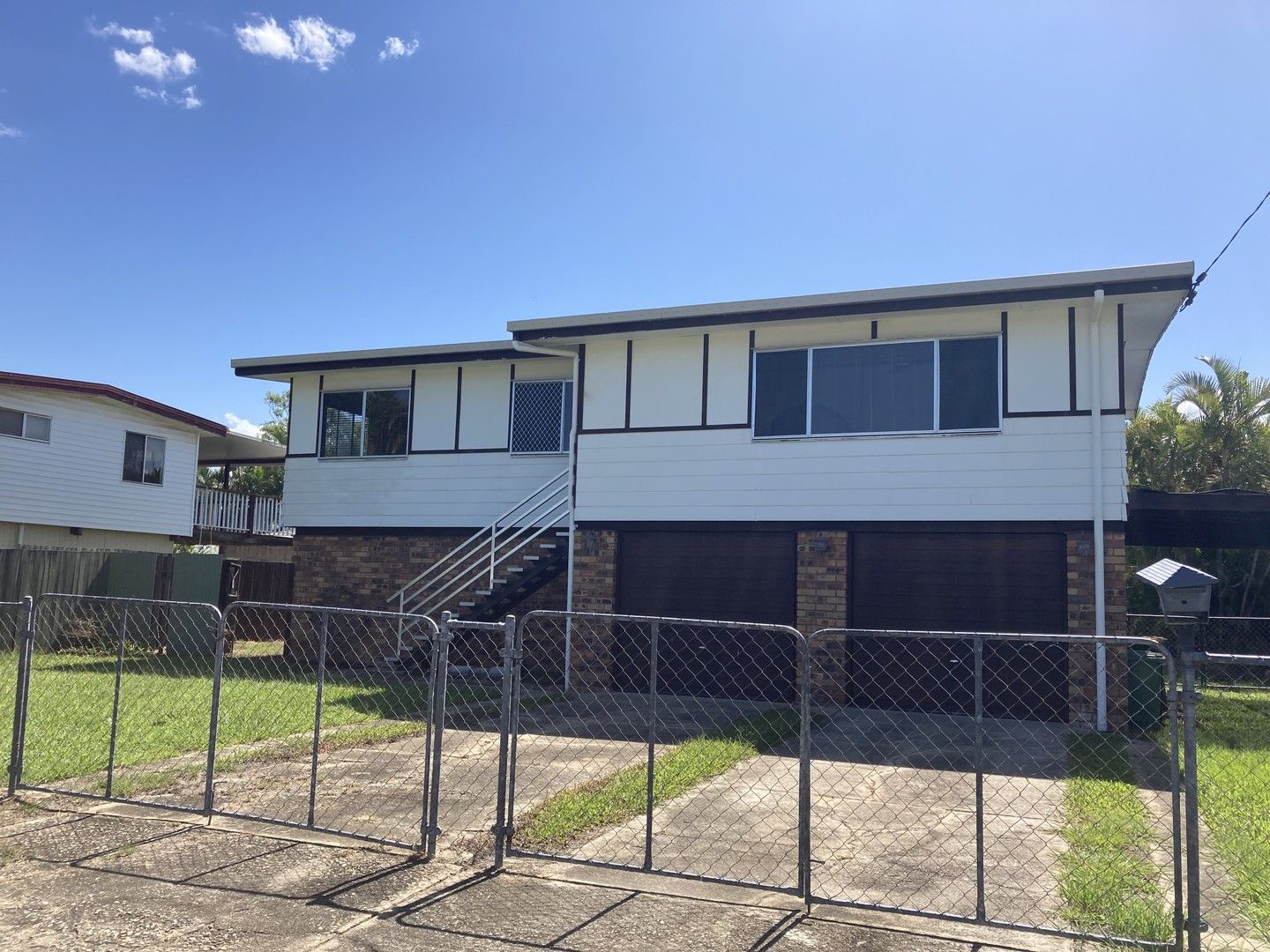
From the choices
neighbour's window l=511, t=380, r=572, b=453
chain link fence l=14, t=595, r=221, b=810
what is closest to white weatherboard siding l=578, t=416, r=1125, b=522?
neighbour's window l=511, t=380, r=572, b=453

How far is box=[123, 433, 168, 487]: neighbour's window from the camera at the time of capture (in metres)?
24.6

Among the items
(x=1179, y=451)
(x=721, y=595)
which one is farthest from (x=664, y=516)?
(x=1179, y=451)

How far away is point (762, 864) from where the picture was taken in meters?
6.11

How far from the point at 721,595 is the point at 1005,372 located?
470 cm

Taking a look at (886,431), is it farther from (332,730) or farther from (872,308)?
(332,730)

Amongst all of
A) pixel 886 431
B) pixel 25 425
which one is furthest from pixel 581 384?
pixel 25 425

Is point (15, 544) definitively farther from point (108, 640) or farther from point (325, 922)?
point (325, 922)

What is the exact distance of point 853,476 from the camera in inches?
513

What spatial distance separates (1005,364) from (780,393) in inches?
114

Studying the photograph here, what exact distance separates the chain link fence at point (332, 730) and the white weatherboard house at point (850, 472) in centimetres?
142

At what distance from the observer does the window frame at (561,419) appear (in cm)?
1648

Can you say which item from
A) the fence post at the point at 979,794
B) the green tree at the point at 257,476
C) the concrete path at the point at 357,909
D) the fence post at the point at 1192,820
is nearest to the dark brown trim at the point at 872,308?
the fence post at the point at 979,794

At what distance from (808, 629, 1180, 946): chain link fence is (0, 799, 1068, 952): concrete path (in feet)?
1.97

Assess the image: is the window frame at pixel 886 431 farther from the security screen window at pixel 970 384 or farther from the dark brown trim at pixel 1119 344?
the dark brown trim at pixel 1119 344
